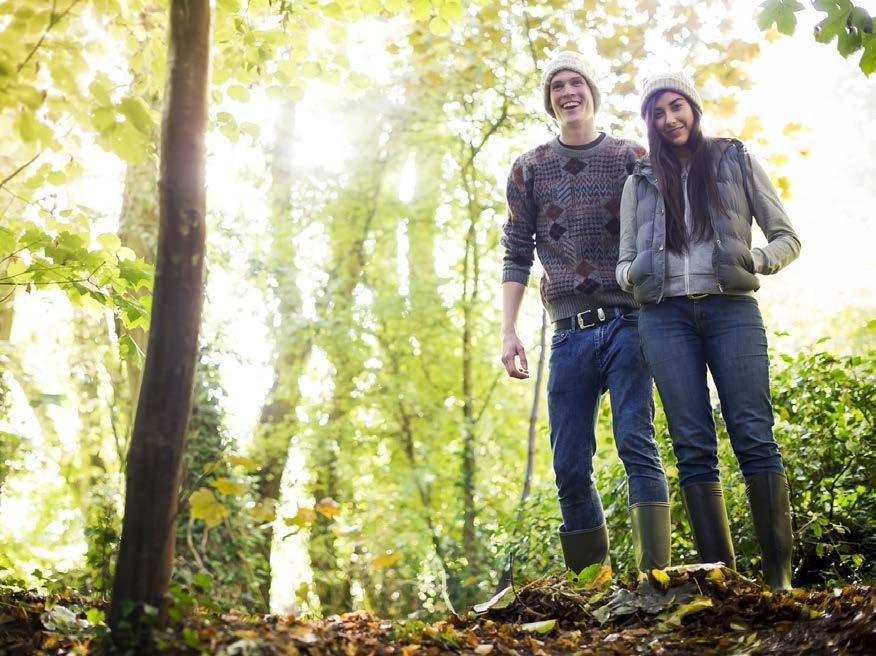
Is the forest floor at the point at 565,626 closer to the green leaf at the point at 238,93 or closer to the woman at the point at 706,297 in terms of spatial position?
the woman at the point at 706,297

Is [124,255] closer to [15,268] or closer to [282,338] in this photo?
[15,268]

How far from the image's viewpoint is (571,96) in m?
3.19

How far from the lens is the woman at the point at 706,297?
269 cm

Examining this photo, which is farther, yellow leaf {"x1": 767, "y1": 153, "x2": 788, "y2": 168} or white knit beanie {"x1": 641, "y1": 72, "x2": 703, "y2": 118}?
yellow leaf {"x1": 767, "y1": 153, "x2": 788, "y2": 168}

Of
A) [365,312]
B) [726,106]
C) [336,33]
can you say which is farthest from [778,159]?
[365,312]

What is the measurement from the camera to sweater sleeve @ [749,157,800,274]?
2.74m

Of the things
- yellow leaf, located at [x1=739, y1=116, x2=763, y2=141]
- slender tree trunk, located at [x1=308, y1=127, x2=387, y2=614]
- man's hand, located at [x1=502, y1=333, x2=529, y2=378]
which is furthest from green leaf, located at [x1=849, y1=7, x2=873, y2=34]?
slender tree trunk, located at [x1=308, y1=127, x2=387, y2=614]

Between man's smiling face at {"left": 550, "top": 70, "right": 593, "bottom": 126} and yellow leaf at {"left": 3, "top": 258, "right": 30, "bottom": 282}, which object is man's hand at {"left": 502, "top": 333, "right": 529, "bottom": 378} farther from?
yellow leaf at {"left": 3, "top": 258, "right": 30, "bottom": 282}

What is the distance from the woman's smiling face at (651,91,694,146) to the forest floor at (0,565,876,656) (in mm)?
1507

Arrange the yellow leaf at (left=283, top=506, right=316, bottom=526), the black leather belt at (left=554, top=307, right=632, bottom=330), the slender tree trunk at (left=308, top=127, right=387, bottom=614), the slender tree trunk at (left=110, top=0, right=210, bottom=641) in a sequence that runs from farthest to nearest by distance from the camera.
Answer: the slender tree trunk at (left=308, top=127, right=387, bottom=614) → the black leather belt at (left=554, top=307, right=632, bottom=330) → the yellow leaf at (left=283, top=506, right=316, bottom=526) → the slender tree trunk at (left=110, top=0, right=210, bottom=641)

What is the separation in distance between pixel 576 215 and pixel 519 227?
28 centimetres

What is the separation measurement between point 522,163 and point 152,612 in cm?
231

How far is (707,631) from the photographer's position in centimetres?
225

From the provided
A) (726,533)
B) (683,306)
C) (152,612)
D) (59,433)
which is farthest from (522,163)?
(59,433)
